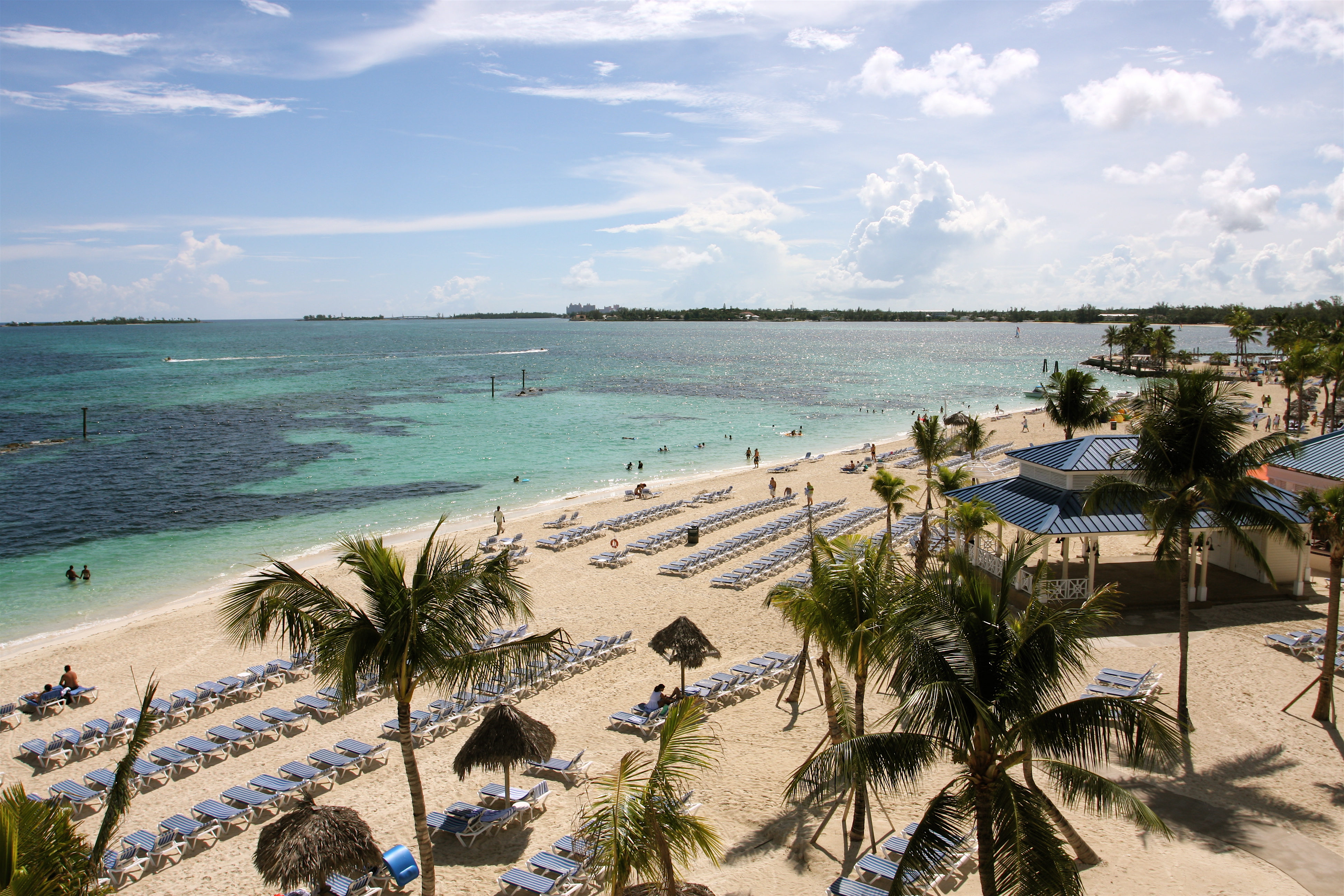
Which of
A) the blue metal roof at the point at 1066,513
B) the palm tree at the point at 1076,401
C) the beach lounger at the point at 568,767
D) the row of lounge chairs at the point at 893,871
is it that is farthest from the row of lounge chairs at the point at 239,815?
the palm tree at the point at 1076,401

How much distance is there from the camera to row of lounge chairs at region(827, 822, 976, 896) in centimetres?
822

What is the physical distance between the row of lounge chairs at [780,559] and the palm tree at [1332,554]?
8.94 metres

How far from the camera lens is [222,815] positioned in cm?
1052

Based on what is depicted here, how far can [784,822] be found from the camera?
10.2 meters

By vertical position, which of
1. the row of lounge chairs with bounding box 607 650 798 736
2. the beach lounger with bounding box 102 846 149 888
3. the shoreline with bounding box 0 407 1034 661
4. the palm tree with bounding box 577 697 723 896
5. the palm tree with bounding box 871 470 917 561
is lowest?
the shoreline with bounding box 0 407 1034 661

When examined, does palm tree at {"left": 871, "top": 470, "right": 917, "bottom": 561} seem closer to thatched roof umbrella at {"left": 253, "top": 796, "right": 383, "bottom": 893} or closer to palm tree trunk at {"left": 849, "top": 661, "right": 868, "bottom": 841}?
palm tree trunk at {"left": 849, "top": 661, "right": 868, "bottom": 841}

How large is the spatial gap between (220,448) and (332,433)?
25.1ft

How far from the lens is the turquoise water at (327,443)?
28.5 metres

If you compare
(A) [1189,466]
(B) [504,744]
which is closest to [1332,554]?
(A) [1189,466]

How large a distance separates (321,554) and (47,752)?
48.0 ft

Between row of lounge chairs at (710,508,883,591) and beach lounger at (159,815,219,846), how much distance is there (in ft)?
40.9

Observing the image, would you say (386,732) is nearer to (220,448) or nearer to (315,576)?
(315,576)

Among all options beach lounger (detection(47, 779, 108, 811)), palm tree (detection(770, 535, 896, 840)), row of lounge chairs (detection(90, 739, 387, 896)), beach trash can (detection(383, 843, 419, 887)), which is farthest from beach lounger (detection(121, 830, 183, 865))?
palm tree (detection(770, 535, 896, 840))

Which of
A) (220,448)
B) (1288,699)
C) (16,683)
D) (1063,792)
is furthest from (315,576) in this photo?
(220,448)
